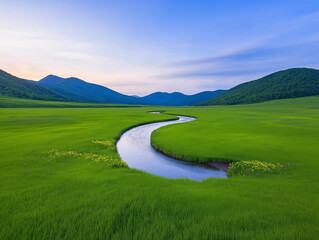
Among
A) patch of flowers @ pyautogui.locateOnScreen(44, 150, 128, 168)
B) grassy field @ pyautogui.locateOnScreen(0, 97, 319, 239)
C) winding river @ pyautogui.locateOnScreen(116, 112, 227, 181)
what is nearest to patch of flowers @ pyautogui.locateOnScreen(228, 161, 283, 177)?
grassy field @ pyautogui.locateOnScreen(0, 97, 319, 239)

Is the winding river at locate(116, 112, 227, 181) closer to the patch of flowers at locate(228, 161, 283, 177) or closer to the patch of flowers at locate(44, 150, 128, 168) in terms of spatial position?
the patch of flowers at locate(228, 161, 283, 177)

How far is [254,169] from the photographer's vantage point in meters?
12.6

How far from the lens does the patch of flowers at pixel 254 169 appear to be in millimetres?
12195

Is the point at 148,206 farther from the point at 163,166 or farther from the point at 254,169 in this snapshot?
the point at 254,169

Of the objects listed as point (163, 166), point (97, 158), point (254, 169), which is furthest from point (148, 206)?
point (97, 158)

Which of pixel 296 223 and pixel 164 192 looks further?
pixel 164 192

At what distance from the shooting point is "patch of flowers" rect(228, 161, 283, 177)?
12195 mm

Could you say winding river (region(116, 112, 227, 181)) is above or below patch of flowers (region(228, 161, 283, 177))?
below

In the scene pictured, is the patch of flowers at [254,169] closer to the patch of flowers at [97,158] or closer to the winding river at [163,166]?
the winding river at [163,166]

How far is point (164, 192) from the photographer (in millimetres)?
8375

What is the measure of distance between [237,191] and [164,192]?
4.11m

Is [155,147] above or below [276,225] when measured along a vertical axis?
below

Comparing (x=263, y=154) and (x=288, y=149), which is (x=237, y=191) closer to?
(x=263, y=154)

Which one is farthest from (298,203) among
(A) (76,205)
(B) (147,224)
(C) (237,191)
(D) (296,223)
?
(A) (76,205)
